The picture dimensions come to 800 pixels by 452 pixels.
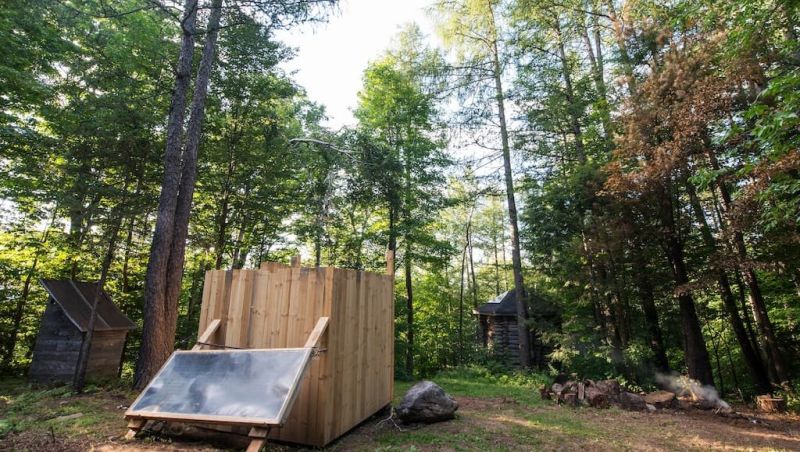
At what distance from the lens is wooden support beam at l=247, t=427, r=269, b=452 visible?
110 inches

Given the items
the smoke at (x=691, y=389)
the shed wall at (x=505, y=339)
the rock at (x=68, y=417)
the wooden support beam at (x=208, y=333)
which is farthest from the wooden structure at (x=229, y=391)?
the shed wall at (x=505, y=339)

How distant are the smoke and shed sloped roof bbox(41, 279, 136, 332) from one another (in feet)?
39.1

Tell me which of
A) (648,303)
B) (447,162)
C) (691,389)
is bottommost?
(691,389)

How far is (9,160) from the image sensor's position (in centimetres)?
Result: 894

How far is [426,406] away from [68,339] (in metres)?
7.94

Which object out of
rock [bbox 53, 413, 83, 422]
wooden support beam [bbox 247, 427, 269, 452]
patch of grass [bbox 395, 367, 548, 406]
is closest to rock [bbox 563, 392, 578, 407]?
patch of grass [bbox 395, 367, 548, 406]

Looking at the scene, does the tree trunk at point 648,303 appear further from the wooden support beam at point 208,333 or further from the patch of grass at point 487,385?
the wooden support beam at point 208,333

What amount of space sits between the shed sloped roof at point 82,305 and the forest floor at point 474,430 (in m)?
1.50

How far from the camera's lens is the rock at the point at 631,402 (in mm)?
6867

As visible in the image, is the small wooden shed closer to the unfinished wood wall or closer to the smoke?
the unfinished wood wall

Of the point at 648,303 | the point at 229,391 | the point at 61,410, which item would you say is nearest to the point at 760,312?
the point at 648,303

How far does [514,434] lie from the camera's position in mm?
4867

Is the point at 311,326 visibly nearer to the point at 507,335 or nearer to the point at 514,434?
the point at 514,434

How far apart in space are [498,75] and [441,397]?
433 inches
